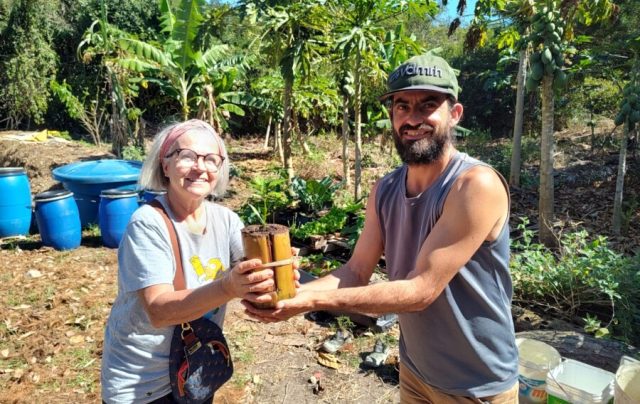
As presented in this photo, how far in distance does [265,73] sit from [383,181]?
1691 cm

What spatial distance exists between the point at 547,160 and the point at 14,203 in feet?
27.4

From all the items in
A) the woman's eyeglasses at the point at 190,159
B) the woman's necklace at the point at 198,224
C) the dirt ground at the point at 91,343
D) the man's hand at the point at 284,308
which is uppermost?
the woman's eyeglasses at the point at 190,159

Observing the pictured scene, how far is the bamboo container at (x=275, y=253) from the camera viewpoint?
55.5 inches

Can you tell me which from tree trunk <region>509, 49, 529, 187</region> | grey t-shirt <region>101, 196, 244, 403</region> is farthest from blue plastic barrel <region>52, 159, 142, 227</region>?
tree trunk <region>509, 49, 529, 187</region>

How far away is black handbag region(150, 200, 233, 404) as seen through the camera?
1.81 metres

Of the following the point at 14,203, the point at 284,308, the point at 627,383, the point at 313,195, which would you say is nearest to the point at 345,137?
the point at 313,195

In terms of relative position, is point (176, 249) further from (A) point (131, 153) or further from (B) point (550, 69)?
(A) point (131, 153)

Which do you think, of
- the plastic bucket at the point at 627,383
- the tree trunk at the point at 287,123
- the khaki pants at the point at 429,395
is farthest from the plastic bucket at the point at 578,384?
the tree trunk at the point at 287,123

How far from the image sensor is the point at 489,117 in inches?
731

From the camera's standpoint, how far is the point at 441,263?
1597 millimetres

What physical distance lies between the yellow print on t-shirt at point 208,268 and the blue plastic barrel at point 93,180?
6.42 m

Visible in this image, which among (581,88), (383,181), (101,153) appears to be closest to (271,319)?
(383,181)

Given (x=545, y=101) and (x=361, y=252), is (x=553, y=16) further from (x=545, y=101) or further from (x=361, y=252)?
(x=361, y=252)

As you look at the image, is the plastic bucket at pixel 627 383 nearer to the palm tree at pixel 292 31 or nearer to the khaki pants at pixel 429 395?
the khaki pants at pixel 429 395
